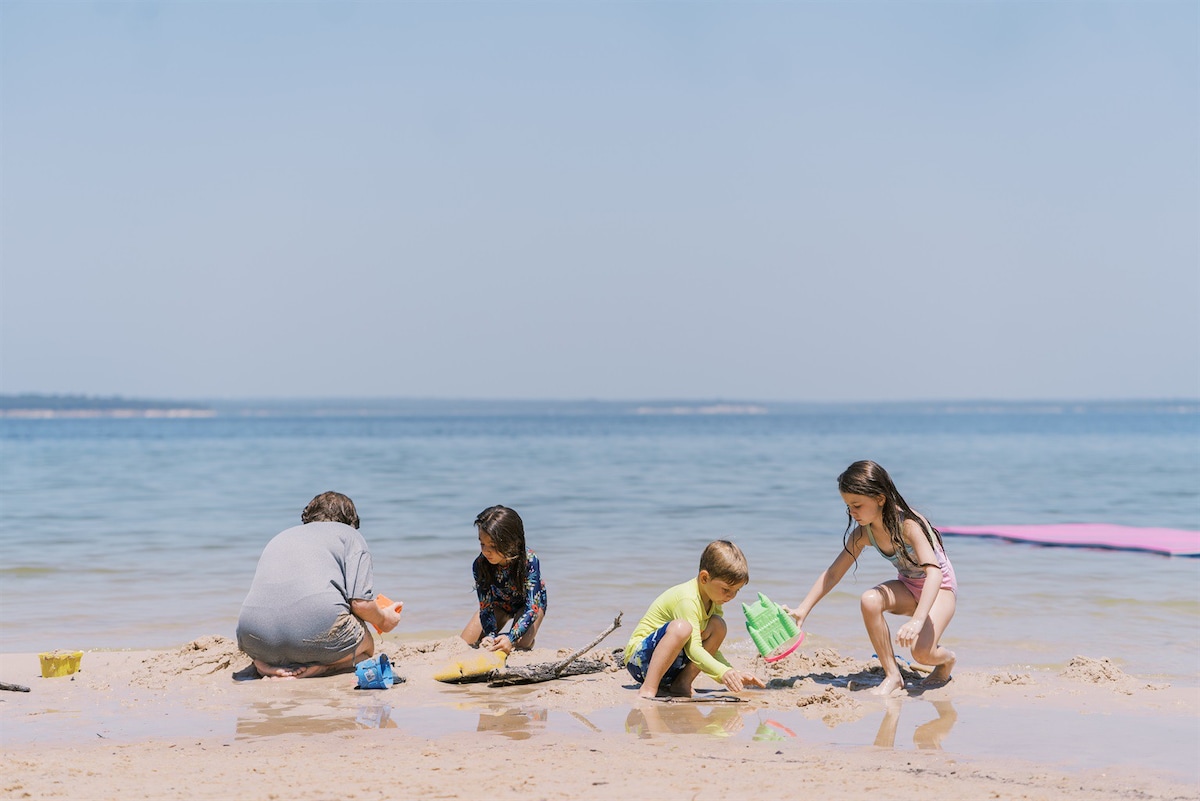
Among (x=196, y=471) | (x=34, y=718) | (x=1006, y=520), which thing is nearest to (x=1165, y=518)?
(x=1006, y=520)

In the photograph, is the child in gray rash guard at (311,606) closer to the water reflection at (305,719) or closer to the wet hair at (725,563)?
the water reflection at (305,719)

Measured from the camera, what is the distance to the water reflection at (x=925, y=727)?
477 centimetres

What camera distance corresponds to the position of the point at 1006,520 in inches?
623

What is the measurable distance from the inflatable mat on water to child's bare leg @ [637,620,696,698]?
8595mm

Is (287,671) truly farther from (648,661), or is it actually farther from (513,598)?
(648,661)

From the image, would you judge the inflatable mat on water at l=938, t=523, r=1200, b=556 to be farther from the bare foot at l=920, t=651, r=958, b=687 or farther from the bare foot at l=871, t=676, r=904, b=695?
the bare foot at l=871, t=676, r=904, b=695

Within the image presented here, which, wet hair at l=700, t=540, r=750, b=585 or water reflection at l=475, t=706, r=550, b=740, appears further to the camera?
wet hair at l=700, t=540, r=750, b=585

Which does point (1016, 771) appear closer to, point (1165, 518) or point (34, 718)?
point (34, 718)

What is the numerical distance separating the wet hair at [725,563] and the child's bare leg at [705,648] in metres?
0.35

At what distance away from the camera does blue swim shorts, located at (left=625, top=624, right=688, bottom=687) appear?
18.9 ft

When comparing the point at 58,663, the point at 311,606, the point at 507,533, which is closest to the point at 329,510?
the point at 311,606

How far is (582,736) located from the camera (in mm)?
4898

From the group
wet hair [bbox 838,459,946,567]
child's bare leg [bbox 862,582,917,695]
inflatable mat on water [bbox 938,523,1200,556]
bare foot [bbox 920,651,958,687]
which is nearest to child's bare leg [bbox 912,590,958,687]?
bare foot [bbox 920,651,958,687]

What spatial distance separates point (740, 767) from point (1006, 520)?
12751 mm
